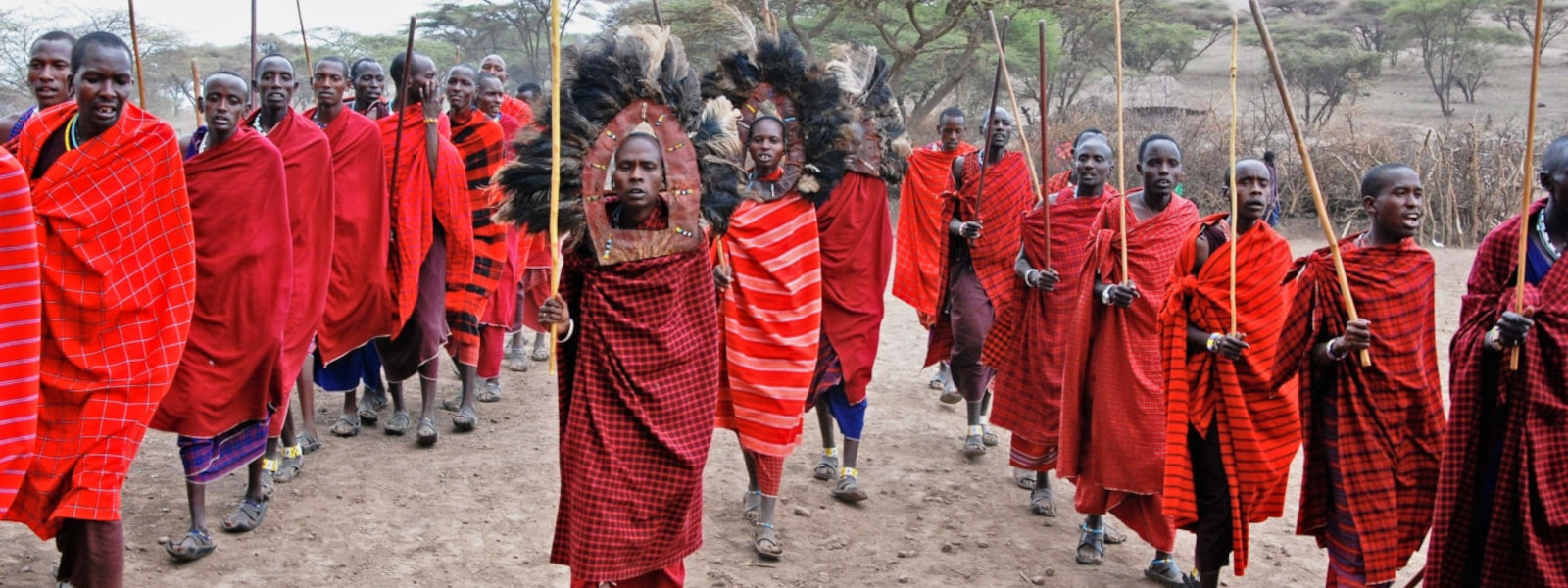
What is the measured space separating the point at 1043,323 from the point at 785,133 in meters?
1.67

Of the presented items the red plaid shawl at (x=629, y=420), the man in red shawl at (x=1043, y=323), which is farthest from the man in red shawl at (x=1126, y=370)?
the red plaid shawl at (x=629, y=420)

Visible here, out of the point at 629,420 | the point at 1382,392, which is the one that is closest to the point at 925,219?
the point at 1382,392

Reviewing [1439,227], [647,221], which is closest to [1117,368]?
[647,221]

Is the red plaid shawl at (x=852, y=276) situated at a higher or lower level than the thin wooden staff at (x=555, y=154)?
lower

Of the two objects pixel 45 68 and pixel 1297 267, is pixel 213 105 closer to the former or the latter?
pixel 45 68

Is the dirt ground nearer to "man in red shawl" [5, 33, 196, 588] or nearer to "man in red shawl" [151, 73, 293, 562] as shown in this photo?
"man in red shawl" [151, 73, 293, 562]

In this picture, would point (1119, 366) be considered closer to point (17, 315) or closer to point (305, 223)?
point (305, 223)

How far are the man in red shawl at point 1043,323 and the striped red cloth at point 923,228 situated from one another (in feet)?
3.75

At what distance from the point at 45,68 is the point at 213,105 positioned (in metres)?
0.70

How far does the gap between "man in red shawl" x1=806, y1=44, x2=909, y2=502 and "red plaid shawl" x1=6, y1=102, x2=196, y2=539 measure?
299cm

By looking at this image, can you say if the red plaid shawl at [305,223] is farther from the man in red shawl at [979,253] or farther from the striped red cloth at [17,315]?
the man in red shawl at [979,253]

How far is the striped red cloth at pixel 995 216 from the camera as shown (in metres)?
7.48

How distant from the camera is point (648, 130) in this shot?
14.7 feet

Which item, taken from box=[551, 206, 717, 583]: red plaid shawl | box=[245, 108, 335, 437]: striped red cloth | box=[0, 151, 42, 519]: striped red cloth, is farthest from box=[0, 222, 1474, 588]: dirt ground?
box=[0, 151, 42, 519]: striped red cloth
